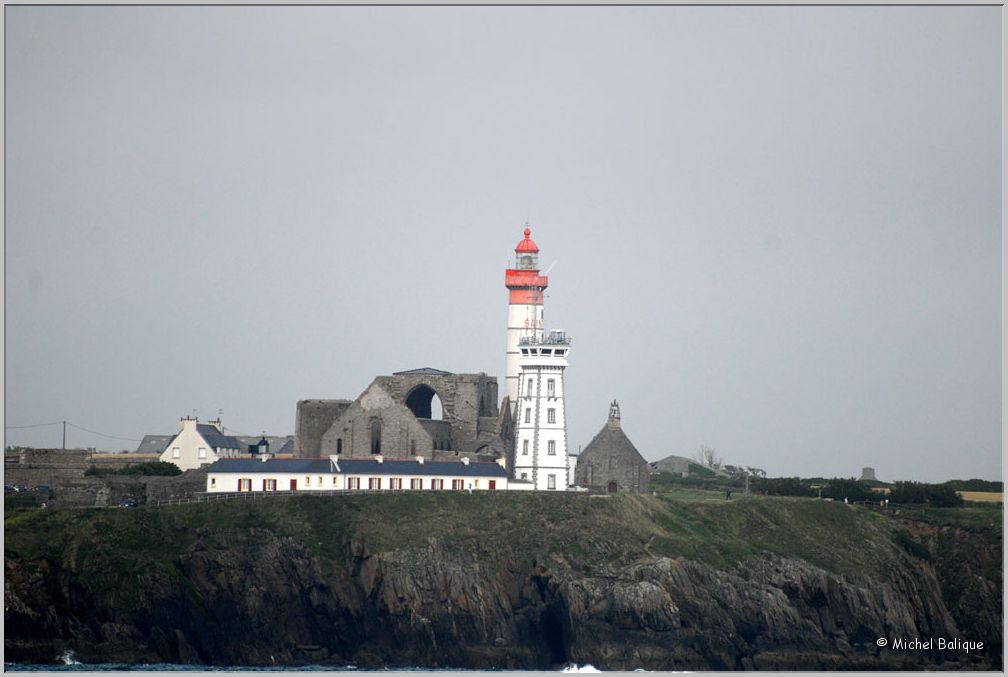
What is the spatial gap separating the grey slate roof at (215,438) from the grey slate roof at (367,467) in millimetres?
10657

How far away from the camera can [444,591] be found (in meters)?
95.9

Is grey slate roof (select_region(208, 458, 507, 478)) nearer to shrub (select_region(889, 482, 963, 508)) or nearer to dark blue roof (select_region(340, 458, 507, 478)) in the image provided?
A: dark blue roof (select_region(340, 458, 507, 478))

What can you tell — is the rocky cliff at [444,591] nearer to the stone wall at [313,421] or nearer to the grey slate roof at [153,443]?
the stone wall at [313,421]

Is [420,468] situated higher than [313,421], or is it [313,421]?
[313,421]

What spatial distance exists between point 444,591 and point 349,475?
1160cm

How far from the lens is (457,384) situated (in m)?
114

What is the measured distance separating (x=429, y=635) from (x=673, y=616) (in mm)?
11127

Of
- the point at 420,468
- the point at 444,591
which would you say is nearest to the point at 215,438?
the point at 420,468

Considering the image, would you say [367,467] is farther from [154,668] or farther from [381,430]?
[154,668]

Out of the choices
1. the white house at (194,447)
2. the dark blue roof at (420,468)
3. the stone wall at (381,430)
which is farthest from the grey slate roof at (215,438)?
the dark blue roof at (420,468)

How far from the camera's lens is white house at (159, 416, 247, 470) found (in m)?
116

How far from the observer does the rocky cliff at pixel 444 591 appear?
92.3m

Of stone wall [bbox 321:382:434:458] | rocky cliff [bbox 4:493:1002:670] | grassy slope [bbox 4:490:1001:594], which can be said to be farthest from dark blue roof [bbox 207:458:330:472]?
stone wall [bbox 321:382:434:458]

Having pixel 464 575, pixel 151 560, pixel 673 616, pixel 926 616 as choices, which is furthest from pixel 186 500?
pixel 926 616
